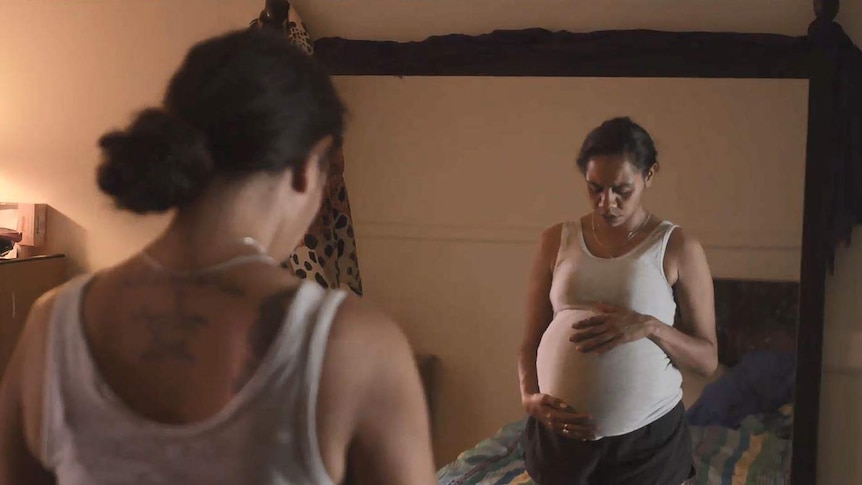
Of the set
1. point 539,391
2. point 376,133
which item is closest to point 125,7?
point 376,133

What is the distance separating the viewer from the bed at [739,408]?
1162 millimetres

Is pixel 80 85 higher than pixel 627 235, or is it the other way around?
pixel 80 85

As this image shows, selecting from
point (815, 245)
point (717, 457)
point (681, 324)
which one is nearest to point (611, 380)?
point (681, 324)

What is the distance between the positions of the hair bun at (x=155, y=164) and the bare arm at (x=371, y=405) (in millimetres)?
161

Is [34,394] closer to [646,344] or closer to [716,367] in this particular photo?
[646,344]

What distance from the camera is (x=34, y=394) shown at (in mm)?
642

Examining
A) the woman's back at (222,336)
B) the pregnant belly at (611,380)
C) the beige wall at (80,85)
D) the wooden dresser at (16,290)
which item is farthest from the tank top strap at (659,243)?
the wooden dresser at (16,290)

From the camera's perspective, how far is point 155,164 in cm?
63

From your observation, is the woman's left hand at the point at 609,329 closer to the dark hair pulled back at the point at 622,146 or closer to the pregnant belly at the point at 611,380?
the pregnant belly at the point at 611,380

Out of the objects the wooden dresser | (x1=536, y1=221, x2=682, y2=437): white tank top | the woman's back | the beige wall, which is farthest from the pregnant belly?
the wooden dresser

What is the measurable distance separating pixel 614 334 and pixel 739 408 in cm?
29

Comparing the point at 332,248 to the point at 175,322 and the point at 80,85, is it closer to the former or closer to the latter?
the point at 175,322

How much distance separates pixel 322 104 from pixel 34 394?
13.1 inches

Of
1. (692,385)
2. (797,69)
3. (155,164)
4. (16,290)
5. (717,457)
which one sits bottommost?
(717,457)
